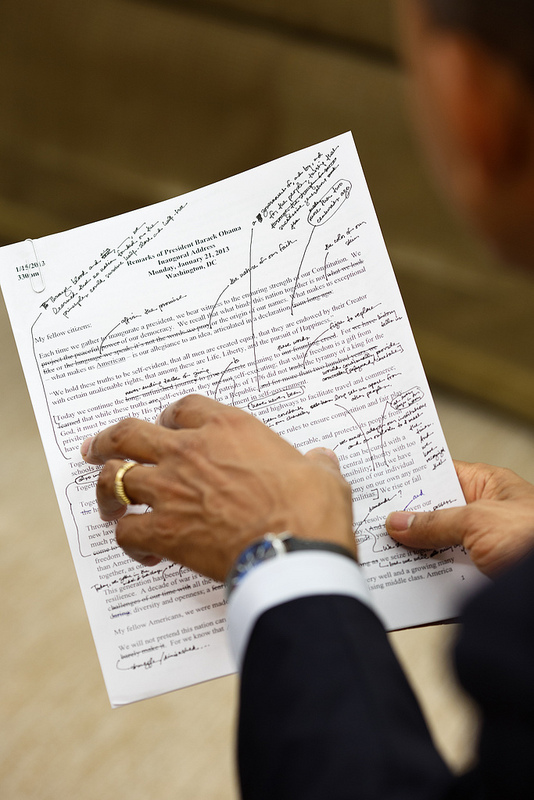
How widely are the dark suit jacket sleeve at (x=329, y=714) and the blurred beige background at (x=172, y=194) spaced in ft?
2.22

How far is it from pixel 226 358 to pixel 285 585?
247 mm

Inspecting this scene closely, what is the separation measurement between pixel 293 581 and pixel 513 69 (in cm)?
30

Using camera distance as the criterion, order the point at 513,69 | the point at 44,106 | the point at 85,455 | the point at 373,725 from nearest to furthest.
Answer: the point at 513,69 < the point at 373,725 < the point at 85,455 < the point at 44,106

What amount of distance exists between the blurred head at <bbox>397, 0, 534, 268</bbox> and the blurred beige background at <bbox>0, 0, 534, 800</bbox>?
0.83 meters

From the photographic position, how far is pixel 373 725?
41cm

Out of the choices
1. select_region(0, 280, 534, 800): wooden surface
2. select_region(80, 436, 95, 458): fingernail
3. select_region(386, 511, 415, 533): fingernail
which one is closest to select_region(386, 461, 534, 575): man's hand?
select_region(386, 511, 415, 533): fingernail

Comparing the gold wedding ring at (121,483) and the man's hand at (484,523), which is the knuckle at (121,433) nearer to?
the gold wedding ring at (121,483)

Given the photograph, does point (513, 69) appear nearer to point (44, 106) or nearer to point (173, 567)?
point (173, 567)

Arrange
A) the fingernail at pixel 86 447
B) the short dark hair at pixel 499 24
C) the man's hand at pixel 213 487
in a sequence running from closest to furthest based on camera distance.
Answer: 1. the short dark hair at pixel 499 24
2. the man's hand at pixel 213 487
3. the fingernail at pixel 86 447

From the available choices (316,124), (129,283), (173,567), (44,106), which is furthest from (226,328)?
(44,106)

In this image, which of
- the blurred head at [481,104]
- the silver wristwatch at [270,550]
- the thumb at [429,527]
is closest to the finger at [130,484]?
the silver wristwatch at [270,550]

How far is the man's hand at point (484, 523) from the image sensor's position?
583 mm

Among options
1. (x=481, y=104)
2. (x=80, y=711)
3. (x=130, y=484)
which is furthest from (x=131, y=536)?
(x=80, y=711)

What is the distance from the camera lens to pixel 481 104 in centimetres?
32
